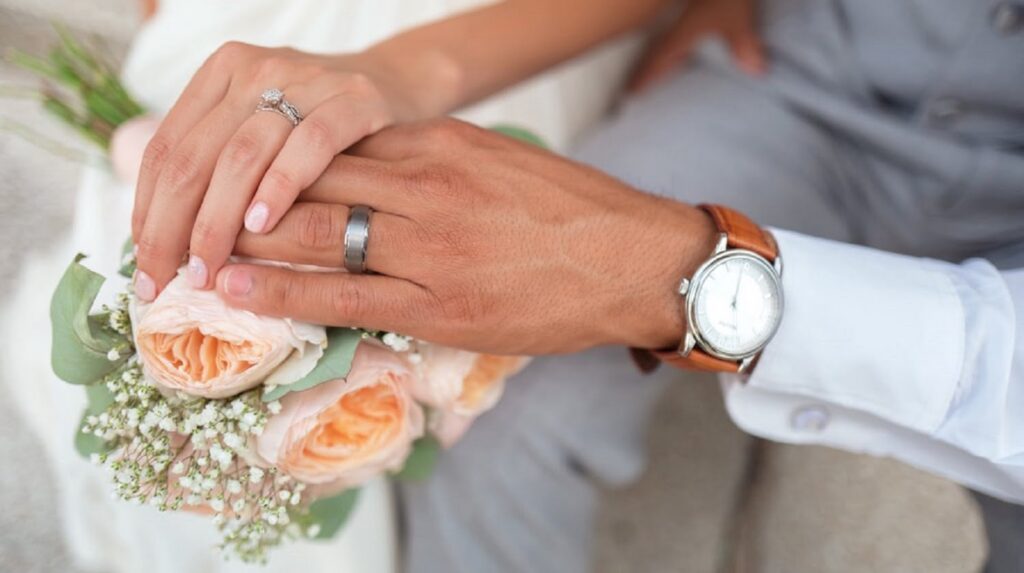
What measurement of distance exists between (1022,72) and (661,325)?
70 cm

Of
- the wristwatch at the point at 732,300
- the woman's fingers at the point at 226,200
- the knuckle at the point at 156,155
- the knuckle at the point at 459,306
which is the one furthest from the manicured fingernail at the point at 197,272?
the wristwatch at the point at 732,300

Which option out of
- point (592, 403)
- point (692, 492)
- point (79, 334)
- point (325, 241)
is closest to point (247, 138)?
point (325, 241)

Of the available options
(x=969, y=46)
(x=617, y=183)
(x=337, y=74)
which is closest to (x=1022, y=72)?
(x=969, y=46)

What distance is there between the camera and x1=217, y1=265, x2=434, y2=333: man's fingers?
2.13 feet

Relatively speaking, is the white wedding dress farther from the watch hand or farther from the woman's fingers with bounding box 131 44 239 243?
the watch hand

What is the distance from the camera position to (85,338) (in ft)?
2.09

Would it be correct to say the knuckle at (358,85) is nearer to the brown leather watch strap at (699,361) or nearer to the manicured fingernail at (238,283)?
the manicured fingernail at (238,283)

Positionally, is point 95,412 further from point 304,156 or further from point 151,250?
point 304,156

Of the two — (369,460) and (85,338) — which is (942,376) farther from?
(85,338)

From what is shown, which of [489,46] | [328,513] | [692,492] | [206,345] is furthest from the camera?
[692,492]

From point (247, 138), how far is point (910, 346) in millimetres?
693

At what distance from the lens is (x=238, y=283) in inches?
25.4

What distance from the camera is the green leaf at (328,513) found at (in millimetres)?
816

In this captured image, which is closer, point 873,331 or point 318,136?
point 318,136
